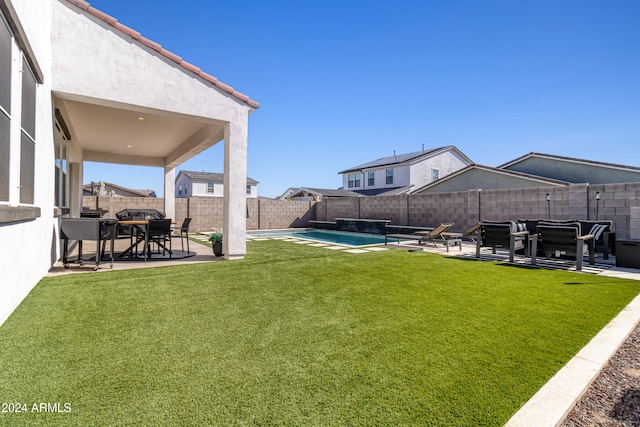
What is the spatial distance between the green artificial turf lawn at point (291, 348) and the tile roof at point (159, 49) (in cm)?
444

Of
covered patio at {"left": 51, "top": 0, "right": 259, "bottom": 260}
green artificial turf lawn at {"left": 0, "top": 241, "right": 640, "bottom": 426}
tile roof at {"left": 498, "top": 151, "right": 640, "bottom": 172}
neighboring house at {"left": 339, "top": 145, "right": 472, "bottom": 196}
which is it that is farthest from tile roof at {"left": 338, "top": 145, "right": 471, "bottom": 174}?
green artificial turf lawn at {"left": 0, "top": 241, "right": 640, "bottom": 426}

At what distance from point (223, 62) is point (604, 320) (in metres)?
13.6

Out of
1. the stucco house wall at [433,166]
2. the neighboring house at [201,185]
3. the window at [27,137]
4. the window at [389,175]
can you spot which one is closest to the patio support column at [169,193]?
the window at [27,137]

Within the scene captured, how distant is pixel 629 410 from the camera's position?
1930mm

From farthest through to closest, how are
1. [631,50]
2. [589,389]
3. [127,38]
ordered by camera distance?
[631,50]
[127,38]
[589,389]

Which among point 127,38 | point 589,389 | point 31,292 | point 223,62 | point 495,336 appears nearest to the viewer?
point 589,389

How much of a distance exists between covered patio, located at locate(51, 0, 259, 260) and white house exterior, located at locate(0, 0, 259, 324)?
0.06 ft

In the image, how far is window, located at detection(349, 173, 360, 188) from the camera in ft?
102

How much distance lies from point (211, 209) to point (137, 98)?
11.1 metres

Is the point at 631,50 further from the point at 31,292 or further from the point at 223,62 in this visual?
the point at 31,292

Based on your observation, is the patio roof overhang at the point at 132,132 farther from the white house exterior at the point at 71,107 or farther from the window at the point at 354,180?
the window at the point at 354,180

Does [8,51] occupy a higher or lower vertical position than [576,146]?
lower

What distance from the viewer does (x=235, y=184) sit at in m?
7.27

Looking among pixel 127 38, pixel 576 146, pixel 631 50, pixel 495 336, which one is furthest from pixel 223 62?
pixel 576 146
